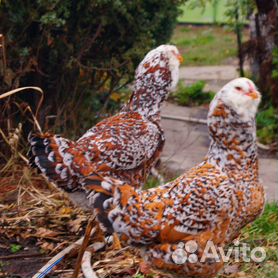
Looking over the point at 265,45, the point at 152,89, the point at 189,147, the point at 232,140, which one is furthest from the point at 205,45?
the point at 232,140

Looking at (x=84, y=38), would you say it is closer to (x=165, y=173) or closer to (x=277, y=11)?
(x=165, y=173)

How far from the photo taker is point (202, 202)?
3.76m

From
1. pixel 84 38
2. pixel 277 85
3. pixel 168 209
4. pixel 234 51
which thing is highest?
pixel 84 38

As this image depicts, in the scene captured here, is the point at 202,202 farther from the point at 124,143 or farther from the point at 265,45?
the point at 265,45

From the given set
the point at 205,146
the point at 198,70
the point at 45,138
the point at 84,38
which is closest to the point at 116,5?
the point at 84,38

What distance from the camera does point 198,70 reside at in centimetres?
1284

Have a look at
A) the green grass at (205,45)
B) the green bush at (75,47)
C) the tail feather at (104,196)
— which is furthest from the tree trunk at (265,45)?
the tail feather at (104,196)

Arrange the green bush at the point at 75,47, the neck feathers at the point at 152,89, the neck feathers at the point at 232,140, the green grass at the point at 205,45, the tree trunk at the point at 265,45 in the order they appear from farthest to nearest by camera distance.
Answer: the green grass at the point at 205,45, the tree trunk at the point at 265,45, the green bush at the point at 75,47, the neck feathers at the point at 152,89, the neck feathers at the point at 232,140

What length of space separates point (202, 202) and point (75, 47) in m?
2.81

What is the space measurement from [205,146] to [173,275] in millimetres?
4182

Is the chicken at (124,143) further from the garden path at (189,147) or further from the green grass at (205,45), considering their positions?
the green grass at (205,45)

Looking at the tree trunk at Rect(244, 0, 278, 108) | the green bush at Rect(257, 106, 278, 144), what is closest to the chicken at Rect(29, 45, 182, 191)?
the green bush at Rect(257, 106, 278, 144)

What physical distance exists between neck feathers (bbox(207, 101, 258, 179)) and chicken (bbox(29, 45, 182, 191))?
885 millimetres

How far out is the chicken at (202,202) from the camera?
3746 mm
